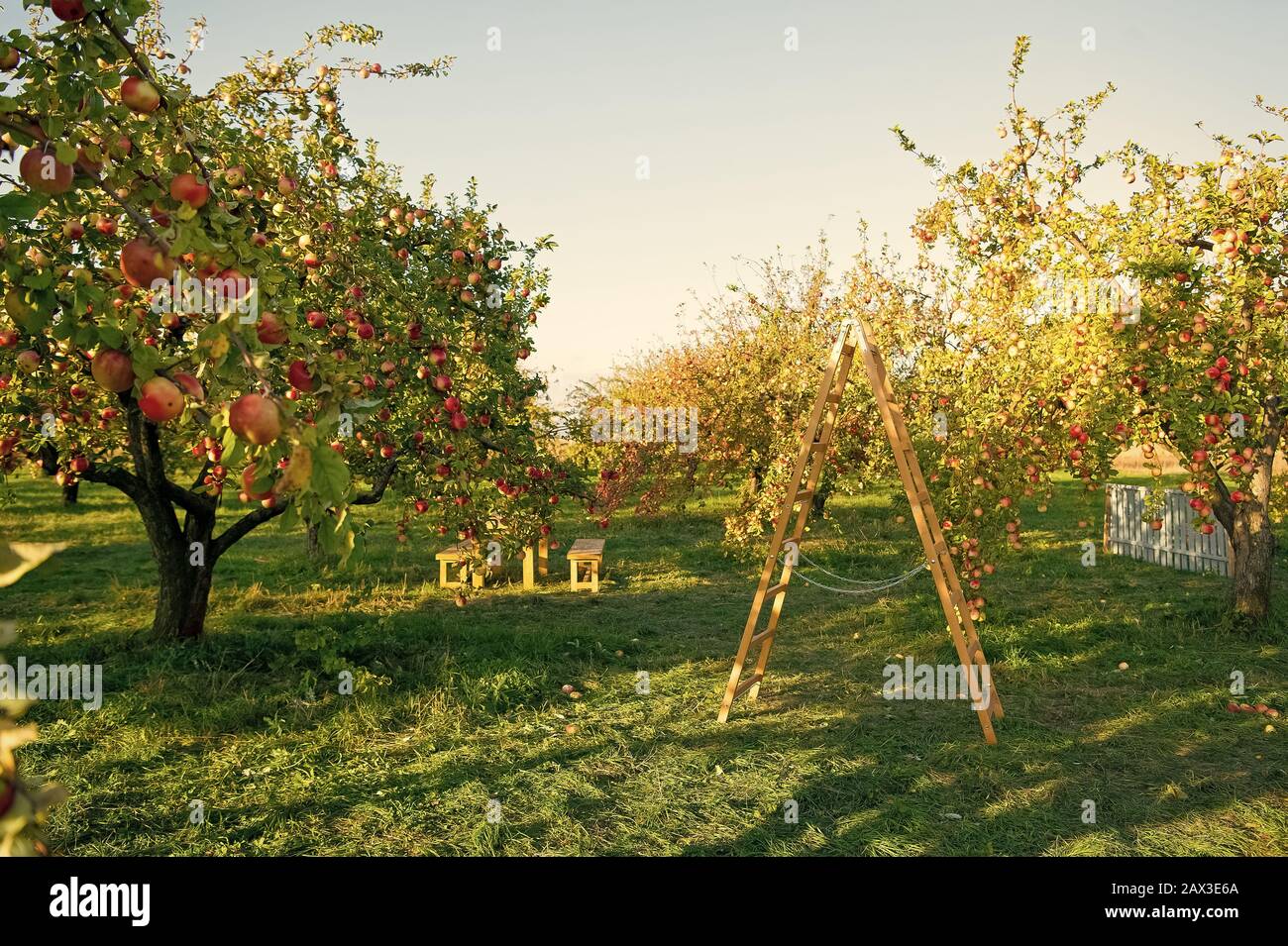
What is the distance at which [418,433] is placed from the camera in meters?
6.48

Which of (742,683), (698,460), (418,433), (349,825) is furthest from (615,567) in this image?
(349,825)

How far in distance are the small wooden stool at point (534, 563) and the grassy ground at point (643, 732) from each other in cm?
82

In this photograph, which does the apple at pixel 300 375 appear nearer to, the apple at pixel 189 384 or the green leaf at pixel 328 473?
the apple at pixel 189 384

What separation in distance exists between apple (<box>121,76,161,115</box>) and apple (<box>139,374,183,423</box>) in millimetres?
880

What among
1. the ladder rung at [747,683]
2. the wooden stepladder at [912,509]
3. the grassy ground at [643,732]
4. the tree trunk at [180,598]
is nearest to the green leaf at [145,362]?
the grassy ground at [643,732]

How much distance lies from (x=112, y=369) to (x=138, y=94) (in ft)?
2.63

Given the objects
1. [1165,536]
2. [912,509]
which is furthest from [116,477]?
[1165,536]

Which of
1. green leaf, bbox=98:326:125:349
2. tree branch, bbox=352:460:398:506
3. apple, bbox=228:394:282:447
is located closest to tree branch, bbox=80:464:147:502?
tree branch, bbox=352:460:398:506

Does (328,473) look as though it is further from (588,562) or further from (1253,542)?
(588,562)

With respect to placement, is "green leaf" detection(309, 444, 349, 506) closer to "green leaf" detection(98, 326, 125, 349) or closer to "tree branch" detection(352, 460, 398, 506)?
"green leaf" detection(98, 326, 125, 349)

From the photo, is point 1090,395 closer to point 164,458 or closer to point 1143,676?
point 1143,676

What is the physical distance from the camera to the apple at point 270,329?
2.38 m

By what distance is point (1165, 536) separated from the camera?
12883 millimetres

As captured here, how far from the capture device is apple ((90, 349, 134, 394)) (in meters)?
2.21
